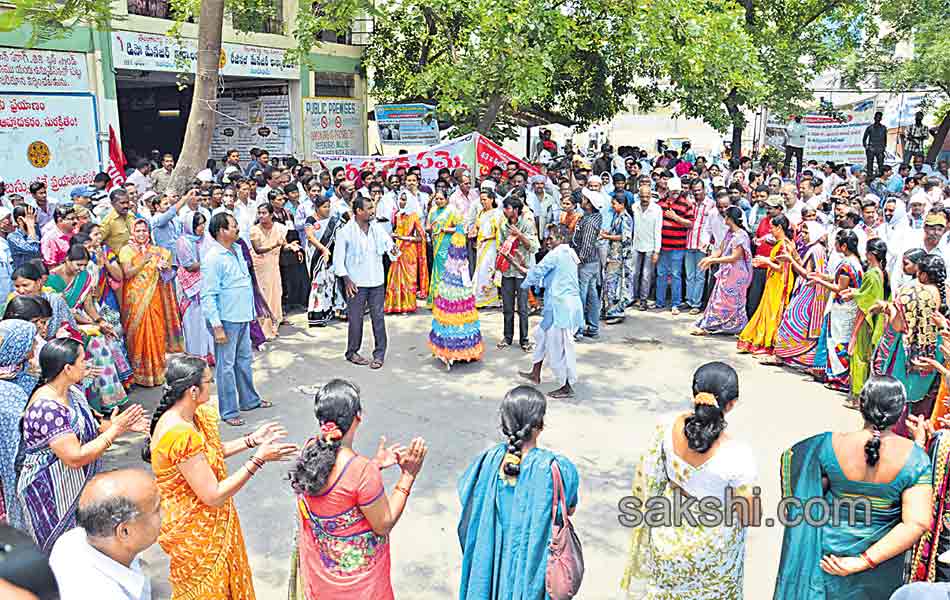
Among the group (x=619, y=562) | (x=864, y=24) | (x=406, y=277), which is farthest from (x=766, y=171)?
(x=619, y=562)

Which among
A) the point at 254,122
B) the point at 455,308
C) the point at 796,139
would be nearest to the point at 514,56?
the point at 455,308

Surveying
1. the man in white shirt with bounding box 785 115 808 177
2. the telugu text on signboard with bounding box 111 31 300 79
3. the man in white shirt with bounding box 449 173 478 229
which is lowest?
the man in white shirt with bounding box 449 173 478 229

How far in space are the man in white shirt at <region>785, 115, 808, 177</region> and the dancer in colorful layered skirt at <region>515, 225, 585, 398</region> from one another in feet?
36.9

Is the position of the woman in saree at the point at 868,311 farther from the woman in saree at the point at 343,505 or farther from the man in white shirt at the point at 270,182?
the man in white shirt at the point at 270,182

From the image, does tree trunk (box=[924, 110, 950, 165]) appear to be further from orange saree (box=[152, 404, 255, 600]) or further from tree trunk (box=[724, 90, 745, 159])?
orange saree (box=[152, 404, 255, 600])

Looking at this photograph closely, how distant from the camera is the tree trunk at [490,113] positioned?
12.0 m

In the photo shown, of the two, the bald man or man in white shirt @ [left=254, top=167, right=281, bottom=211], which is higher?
man in white shirt @ [left=254, top=167, right=281, bottom=211]

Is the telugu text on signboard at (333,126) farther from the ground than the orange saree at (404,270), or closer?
farther from the ground

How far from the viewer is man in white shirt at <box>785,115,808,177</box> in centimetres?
1616

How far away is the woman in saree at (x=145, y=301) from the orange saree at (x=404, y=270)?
3058mm

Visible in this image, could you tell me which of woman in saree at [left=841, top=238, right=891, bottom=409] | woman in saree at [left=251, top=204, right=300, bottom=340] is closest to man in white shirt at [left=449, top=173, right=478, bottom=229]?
woman in saree at [left=251, top=204, right=300, bottom=340]

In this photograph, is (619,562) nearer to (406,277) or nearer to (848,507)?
(848,507)

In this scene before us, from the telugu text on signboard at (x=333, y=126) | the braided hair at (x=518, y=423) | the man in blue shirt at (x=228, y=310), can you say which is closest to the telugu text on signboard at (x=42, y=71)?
the telugu text on signboard at (x=333, y=126)

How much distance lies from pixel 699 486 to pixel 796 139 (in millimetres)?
15443
